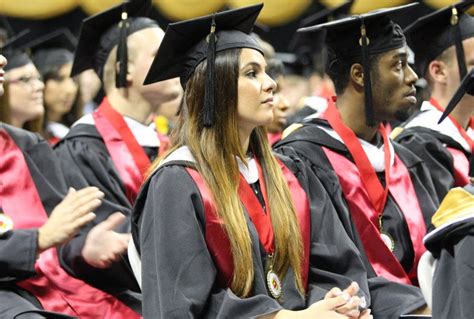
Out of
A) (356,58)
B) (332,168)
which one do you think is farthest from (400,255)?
(356,58)

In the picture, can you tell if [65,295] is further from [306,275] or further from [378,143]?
[378,143]

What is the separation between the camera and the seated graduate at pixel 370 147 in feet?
13.8

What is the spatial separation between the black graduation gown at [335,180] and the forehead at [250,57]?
595 millimetres

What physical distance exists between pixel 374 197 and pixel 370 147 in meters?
0.25

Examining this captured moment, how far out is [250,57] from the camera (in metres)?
3.70

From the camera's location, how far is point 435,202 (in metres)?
4.66

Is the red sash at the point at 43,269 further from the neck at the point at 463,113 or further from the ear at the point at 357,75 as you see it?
the neck at the point at 463,113

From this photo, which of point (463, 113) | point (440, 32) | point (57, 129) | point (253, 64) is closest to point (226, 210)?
point (253, 64)

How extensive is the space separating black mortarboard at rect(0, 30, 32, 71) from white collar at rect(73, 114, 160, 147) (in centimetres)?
53

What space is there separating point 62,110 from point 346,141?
2.58m

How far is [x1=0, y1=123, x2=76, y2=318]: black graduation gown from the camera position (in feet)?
12.6

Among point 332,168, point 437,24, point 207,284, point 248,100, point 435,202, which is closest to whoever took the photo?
point 207,284

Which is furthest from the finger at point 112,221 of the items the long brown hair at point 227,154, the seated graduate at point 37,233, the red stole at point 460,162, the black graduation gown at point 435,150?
the red stole at point 460,162

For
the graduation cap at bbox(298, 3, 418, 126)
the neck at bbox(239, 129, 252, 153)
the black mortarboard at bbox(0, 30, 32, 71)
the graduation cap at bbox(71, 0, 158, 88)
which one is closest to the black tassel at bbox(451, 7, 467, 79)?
the graduation cap at bbox(298, 3, 418, 126)
